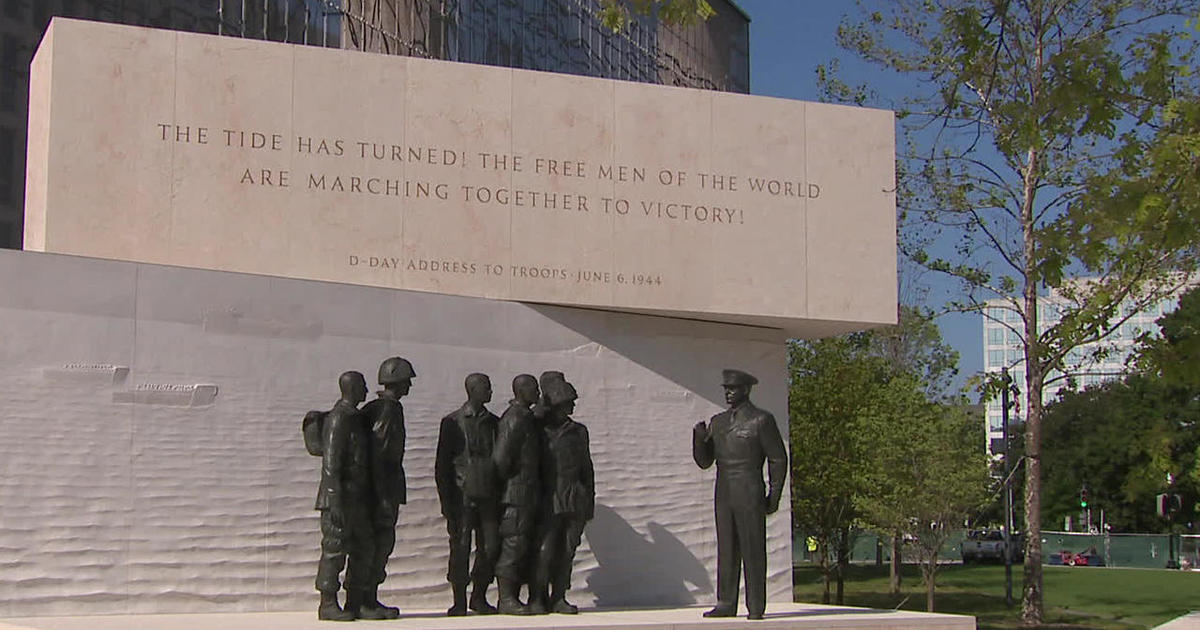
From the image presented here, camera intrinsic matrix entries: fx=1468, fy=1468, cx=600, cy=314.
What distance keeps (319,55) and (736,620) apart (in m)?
6.57

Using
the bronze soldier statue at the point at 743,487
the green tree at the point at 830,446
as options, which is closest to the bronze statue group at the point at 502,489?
the bronze soldier statue at the point at 743,487

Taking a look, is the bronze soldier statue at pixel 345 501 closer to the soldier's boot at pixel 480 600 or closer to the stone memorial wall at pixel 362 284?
the soldier's boot at pixel 480 600

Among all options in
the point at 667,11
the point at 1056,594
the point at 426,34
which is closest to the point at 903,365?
the point at 1056,594

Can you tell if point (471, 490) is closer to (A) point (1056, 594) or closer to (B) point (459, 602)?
(B) point (459, 602)

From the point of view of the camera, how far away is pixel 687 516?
1499cm

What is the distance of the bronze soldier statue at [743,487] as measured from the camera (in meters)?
11.7

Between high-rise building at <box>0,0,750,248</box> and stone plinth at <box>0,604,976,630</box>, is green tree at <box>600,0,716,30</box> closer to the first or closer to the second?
stone plinth at <box>0,604,976,630</box>

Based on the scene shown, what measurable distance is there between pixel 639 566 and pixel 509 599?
111 inches

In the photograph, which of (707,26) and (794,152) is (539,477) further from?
(707,26)

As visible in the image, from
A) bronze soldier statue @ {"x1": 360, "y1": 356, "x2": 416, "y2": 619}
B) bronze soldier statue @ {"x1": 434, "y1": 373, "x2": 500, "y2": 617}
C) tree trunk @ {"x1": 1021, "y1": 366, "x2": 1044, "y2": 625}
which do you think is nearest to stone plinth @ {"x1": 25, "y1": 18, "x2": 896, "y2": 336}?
bronze soldier statue @ {"x1": 434, "y1": 373, "x2": 500, "y2": 617}

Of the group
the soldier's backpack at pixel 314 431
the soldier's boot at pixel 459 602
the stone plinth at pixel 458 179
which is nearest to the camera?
the soldier's backpack at pixel 314 431

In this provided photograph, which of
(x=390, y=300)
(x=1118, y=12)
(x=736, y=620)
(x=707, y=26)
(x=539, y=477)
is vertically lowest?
(x=736, y=620)

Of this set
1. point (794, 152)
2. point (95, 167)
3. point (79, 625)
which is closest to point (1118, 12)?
point (794, 152)

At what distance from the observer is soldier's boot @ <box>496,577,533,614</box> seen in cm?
1198
